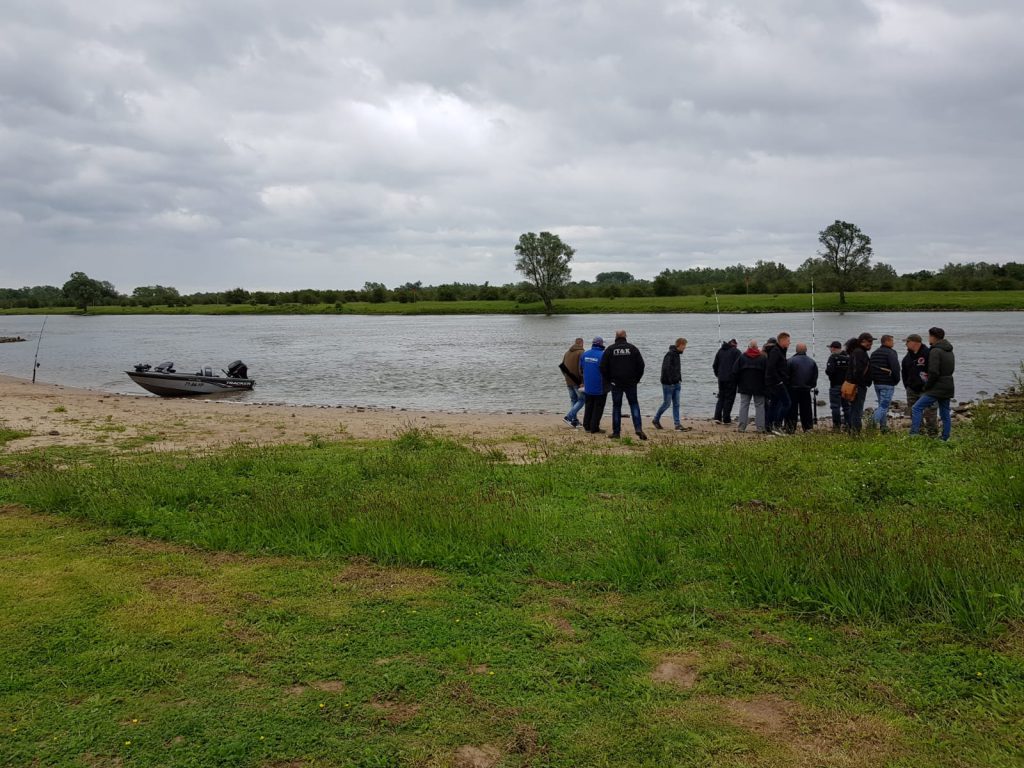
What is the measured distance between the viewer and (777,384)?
51.6ft

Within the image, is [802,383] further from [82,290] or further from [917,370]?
[82,290]

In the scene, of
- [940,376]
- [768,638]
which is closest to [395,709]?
[768,638]

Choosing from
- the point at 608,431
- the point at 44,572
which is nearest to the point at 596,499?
the point at 44,572

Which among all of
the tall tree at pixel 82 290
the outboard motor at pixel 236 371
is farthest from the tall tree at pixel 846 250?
the tall tree at pixel 82 290

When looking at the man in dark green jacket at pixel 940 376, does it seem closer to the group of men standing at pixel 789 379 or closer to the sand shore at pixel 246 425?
the group of men standing at pixel 789 379

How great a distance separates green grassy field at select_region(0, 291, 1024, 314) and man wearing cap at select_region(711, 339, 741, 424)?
78689 mm

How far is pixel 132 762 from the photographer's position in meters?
3.71

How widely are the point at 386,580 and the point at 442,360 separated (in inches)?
1580

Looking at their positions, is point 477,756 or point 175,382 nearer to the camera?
point 477,756

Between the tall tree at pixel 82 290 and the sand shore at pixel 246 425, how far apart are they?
14232cm

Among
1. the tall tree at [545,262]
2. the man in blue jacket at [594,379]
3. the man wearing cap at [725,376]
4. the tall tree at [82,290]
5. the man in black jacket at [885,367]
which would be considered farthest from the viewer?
the tall tree at [82,290]

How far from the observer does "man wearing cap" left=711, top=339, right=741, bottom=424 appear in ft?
57.0

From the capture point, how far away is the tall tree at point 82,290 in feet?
488

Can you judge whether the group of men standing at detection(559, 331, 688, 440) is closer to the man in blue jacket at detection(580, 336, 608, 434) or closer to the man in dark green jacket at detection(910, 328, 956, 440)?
the man in blue jacket at detection(580, 336, 608, 434)
